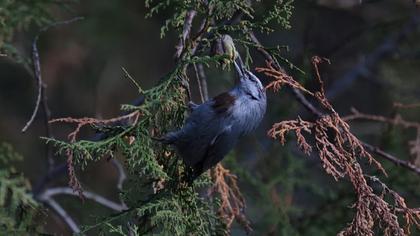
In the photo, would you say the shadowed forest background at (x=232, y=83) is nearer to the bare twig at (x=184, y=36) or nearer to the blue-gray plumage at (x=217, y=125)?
the blue-gray plumage at (x=217, y=125)

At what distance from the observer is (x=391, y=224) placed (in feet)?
→ 9.48

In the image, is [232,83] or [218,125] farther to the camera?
[232,83]

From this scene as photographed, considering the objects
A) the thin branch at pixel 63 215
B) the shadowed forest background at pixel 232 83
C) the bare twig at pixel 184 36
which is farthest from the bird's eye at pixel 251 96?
the shadowed forest background at pixel 232 83

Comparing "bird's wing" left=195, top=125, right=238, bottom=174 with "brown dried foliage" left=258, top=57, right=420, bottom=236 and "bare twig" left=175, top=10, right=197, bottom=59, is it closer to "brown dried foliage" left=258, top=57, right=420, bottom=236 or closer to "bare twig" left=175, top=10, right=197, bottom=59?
"brown dried foliage" left=258, top=57, right=420, bottom=236

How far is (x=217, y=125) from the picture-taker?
3170 millimetres

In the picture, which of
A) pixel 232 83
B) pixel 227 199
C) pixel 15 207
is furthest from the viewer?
pixel 232 83

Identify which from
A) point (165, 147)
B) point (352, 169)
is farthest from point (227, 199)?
point (352, 169)

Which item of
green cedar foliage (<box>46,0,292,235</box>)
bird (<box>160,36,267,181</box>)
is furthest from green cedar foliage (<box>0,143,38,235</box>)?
bird (<box>160,36,267,181</box>)

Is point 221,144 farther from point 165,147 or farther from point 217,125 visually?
point 165,147

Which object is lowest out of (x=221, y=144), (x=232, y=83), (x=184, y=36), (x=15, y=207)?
(x=232, y=83)

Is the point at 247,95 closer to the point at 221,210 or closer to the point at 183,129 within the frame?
the point at 183,129

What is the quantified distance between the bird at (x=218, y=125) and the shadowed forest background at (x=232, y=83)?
1.75m

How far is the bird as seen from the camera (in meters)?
3.07

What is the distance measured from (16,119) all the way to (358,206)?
423 centimetres
